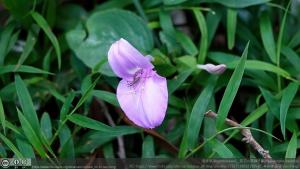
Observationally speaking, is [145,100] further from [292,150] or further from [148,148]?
[292,150]

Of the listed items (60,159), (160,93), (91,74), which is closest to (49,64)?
(91,74)

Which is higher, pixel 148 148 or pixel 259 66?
pixel 259 66

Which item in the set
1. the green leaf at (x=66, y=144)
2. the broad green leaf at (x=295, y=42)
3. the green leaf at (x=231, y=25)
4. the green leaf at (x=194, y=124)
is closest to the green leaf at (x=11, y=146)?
the green leaf at (x=66, y=144)

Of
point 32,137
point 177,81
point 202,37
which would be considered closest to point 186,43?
point 202,37

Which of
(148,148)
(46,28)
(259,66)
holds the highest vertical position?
(46,28)

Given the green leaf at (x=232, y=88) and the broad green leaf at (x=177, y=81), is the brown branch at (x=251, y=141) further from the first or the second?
the broad green leaf at (x=177, y=81)
